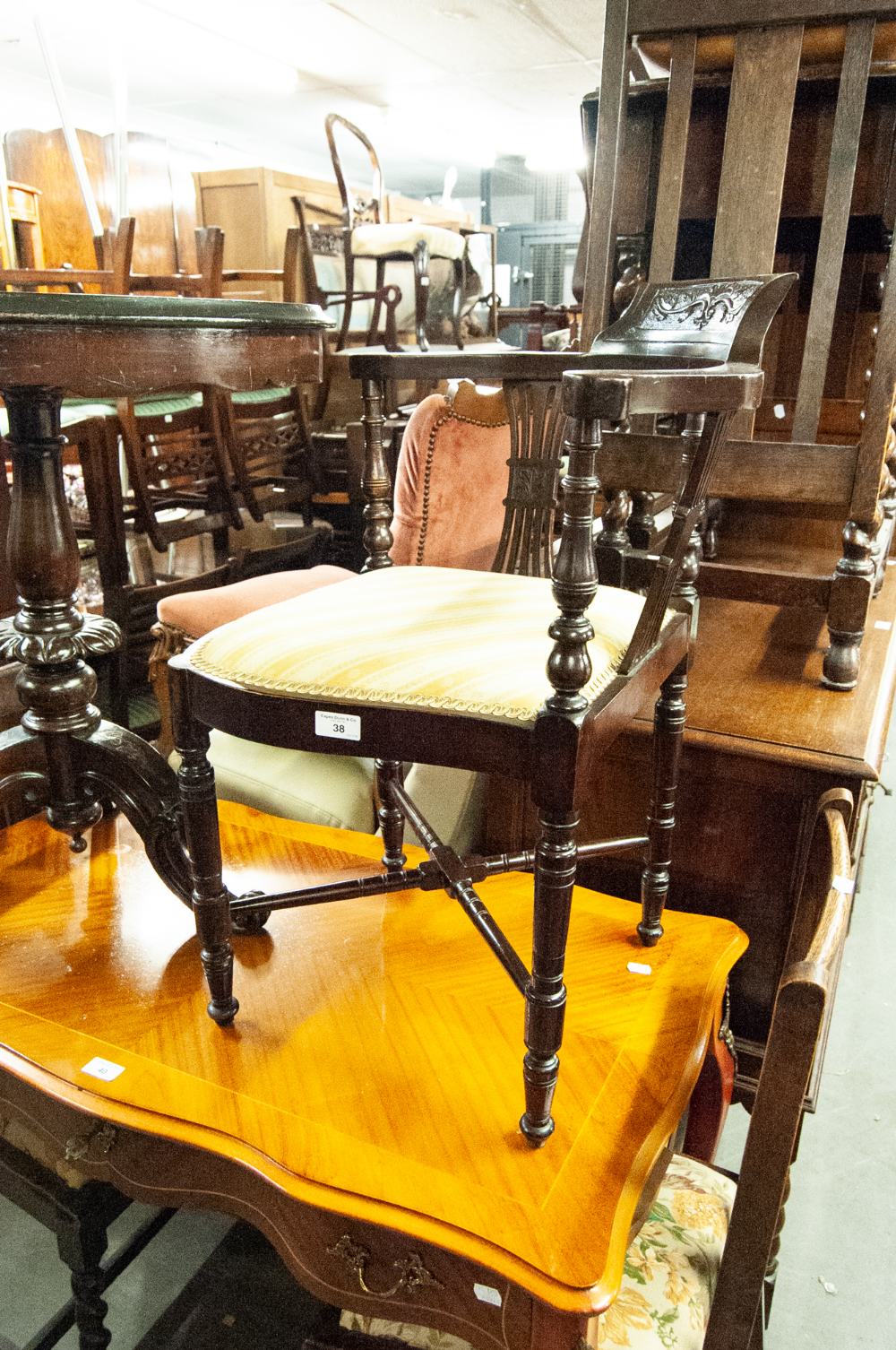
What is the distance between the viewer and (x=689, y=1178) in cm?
111

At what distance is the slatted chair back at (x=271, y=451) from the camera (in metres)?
3.26

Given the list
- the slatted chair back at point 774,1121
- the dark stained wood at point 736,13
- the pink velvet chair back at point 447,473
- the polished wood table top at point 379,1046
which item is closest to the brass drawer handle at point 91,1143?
the polished wood table top at point 379,1046

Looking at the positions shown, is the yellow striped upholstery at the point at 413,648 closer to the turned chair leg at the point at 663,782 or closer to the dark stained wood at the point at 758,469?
the turned chair leg at the point at 663,782

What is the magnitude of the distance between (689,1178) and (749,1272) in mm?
323

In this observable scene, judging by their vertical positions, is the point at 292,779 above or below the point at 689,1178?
above

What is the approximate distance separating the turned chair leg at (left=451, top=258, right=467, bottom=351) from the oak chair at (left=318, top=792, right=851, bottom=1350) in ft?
13.3

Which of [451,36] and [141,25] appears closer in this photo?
[141,25]

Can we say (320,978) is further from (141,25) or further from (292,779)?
(141,25)

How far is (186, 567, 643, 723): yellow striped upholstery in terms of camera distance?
0.86 meters

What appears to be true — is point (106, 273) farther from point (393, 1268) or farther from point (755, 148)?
point (393, 1268)

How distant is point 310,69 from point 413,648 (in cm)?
700

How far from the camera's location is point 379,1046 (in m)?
1.10

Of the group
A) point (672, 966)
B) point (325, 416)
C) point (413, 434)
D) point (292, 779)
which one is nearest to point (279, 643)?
point (672, 966)

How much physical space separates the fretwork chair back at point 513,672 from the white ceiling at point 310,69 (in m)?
3.34
